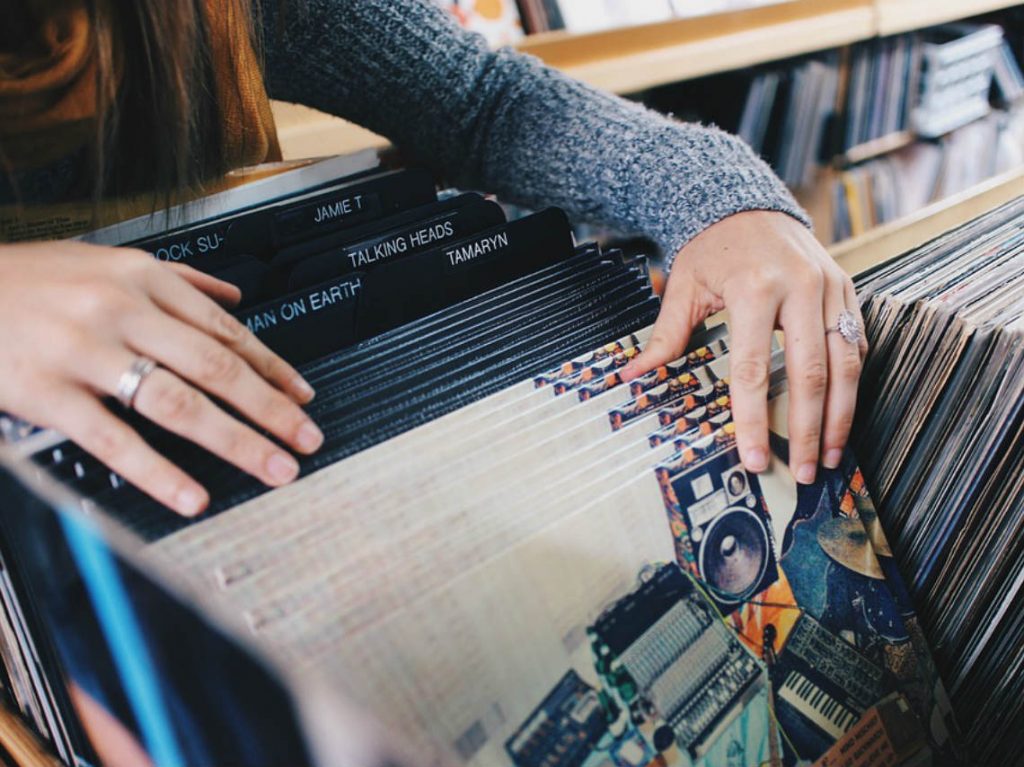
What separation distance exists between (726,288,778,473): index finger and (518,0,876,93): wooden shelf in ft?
3.38

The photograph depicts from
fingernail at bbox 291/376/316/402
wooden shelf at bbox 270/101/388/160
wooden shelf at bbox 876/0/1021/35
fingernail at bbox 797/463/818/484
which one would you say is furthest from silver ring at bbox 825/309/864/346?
wooden shelf at bbox 876/0/1021/35

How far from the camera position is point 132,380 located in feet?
1.49

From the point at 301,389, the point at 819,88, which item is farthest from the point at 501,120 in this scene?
the point at 819,88

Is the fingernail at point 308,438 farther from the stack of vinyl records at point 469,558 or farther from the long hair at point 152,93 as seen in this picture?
the long hair at point 152,93

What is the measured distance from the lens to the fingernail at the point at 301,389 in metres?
0.51

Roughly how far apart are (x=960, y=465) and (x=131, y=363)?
609 mm

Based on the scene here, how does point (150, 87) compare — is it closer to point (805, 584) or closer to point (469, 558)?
point (469, 558)

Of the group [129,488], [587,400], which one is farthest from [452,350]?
[129,488]

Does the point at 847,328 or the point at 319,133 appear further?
the point at 319,133

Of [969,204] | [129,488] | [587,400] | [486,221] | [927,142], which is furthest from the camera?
[927,142]

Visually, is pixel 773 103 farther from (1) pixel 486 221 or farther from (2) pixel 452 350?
(2) pixel 452 350

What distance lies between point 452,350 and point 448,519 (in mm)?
143

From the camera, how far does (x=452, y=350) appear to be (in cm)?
58

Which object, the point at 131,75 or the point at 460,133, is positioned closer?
the point at 131,75
